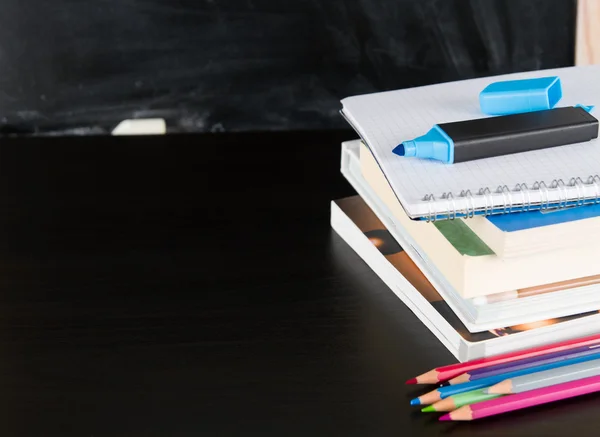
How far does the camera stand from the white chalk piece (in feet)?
3.64

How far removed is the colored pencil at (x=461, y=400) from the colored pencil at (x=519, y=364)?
13mm

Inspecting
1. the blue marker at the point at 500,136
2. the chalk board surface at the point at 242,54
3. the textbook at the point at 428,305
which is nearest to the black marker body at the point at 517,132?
the blue marker at the point at 500,136

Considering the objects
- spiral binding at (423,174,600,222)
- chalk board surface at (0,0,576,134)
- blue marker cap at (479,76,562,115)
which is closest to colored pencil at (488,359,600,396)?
spiral binding at (423,174,600,222)

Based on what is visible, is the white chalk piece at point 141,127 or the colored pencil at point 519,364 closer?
the colored pencil at point 519,364

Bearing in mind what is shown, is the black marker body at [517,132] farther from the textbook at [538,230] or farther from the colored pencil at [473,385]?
the colored pencil at [473,385]

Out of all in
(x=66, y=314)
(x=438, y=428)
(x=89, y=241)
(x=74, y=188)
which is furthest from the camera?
(x=74, y=188)

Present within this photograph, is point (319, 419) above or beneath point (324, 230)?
beneath

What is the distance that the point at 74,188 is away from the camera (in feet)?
3.10

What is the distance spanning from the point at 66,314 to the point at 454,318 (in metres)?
0.31

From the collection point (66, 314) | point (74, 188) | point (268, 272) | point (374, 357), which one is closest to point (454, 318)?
point (374, 357)

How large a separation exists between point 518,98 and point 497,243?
171 mm

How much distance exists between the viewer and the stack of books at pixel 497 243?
0.63 meters

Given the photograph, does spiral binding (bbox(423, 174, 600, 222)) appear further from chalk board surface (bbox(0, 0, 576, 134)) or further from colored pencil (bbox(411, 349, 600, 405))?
chalk board surface (bbox(0, 0, 576, 134))

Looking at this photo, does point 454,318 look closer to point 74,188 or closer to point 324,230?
point 324,230
